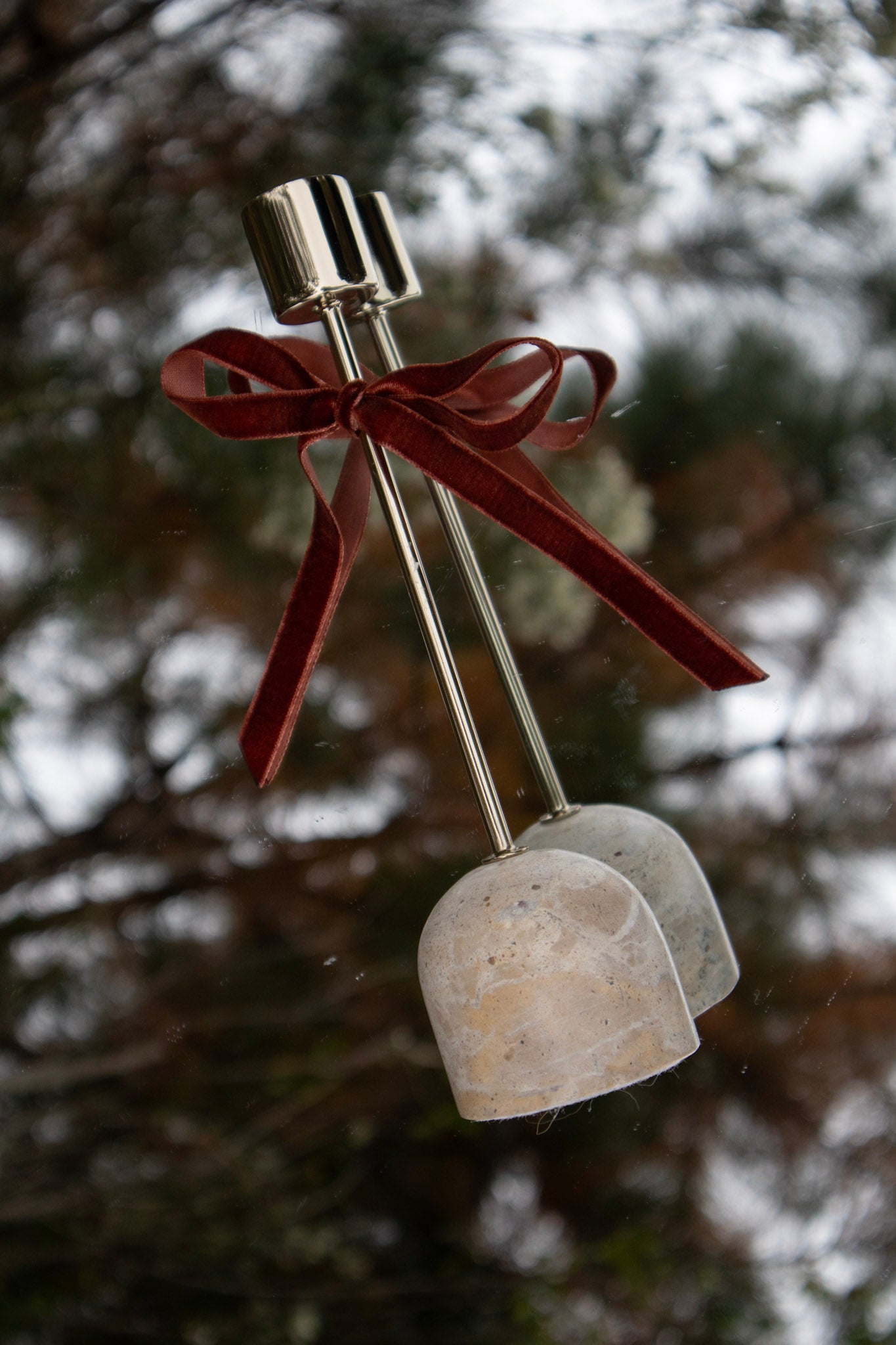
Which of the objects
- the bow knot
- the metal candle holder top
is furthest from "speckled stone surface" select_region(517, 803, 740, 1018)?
the bow knot

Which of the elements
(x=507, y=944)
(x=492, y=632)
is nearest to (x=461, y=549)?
(x=492, y=632)

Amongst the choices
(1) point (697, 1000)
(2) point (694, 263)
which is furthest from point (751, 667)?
(2) point (694, 263)

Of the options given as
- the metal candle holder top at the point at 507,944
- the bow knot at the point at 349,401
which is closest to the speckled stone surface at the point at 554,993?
the metal candle holder top at the point at 507,944

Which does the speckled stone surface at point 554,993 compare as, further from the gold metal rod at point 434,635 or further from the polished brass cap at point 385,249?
the polished brass cap at point 385,249

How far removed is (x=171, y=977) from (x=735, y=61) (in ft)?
1.44

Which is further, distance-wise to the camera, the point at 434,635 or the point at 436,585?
the point at 436,585

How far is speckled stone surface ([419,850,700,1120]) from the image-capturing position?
0.84 feet

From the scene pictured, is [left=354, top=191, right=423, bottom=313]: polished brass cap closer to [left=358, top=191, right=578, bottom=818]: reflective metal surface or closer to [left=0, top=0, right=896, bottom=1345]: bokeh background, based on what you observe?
[left=358, top=191, right=578, bottom=818]: reflective metal surface

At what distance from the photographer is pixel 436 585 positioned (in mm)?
425

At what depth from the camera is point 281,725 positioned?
30cm

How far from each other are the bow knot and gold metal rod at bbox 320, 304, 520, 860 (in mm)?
10

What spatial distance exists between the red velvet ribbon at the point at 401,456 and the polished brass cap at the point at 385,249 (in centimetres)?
4

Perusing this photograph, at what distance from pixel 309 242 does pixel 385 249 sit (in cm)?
5

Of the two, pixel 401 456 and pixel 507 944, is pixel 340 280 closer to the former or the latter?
pixel 401 456
